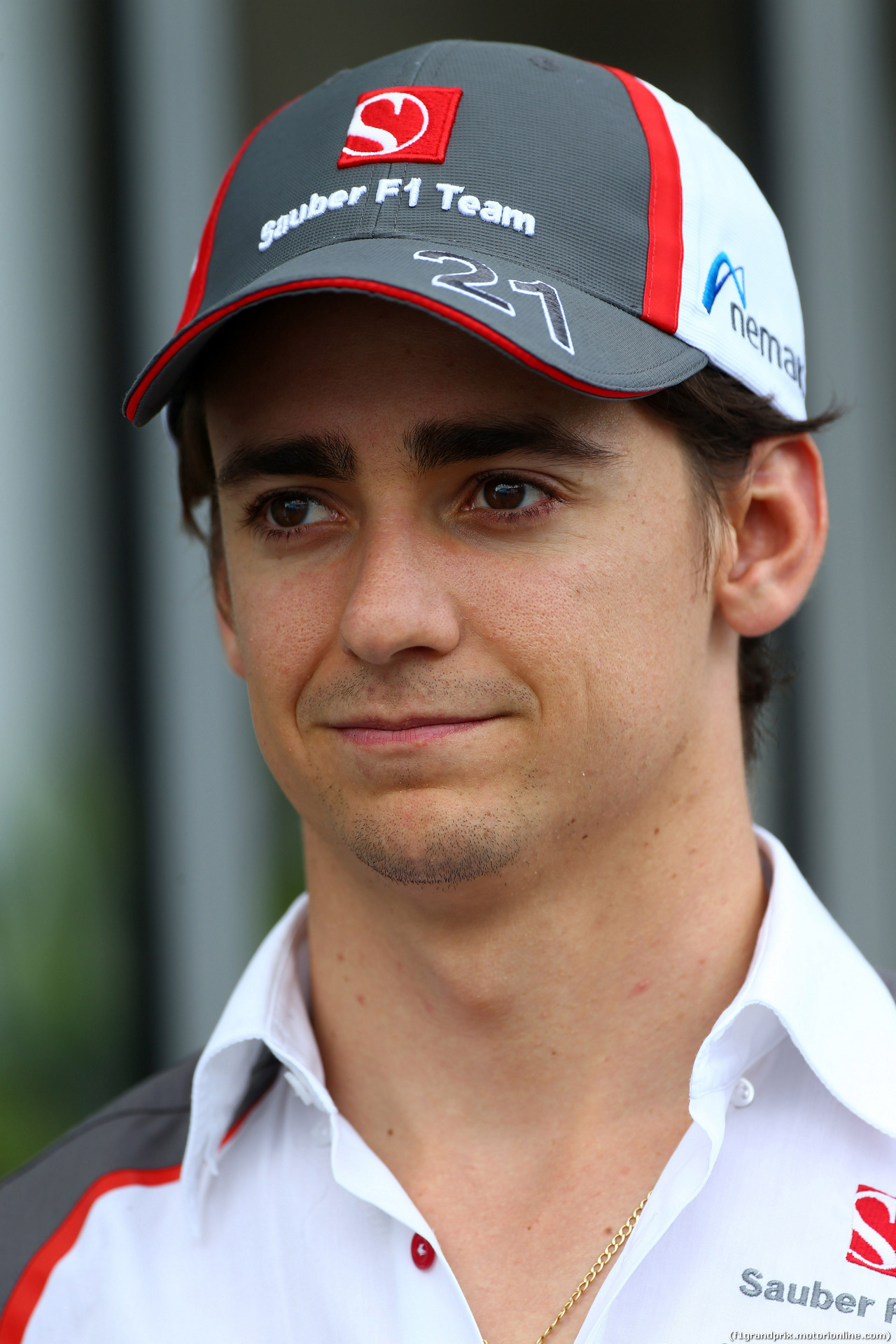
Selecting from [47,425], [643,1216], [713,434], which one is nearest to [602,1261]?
[643,1216]

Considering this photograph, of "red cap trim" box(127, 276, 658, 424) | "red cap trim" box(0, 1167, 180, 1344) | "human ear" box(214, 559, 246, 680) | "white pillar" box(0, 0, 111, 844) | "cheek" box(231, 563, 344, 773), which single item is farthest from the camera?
"white pillar" box(0, 0, 111, 844)

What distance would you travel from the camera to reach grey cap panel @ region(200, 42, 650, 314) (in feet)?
5.45

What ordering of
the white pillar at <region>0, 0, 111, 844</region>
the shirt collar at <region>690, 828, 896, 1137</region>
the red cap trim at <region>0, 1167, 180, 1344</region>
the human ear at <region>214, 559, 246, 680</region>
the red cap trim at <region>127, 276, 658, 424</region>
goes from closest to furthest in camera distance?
the red cap trim at <region>127, 276, 658, 424</region> < the shirt collar at <region>690, 828, 896, 1137</region> < the red cap trim at <region>0, 1167, 180, 1344</region> < the human ear at <region>214, 559, 246, 680</region> < the white pillar at <region>0, 0, 111, 844</region>

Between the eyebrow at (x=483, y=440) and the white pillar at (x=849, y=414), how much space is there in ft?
8.22

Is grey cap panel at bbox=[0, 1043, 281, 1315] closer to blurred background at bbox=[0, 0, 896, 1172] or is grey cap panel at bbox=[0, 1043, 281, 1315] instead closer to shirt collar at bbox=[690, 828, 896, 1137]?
shirt collar at bbox=[690, 828, 896, 1137]

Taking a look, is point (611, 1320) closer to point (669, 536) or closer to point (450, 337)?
point (669, 536)

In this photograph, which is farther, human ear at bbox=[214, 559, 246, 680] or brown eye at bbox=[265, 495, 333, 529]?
human ear at bbox=[214, 559, 246, 680]

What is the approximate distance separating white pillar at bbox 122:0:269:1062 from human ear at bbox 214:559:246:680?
69.4 inches

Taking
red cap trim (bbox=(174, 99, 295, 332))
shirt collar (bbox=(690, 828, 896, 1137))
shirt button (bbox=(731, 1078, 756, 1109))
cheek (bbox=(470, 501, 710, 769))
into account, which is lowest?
shirt button (bbox=(731, 1078, 756, 1109))

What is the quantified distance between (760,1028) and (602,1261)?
0.35 meters

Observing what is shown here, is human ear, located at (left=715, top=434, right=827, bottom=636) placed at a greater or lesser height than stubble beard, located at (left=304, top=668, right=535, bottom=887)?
greater

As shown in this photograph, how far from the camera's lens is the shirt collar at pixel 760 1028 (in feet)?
5.36

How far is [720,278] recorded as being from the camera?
1.79 metres

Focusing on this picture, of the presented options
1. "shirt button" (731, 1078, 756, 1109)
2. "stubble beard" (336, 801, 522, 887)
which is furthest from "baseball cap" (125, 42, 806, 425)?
"shirt button" (731, 1078, 756, 1109)
